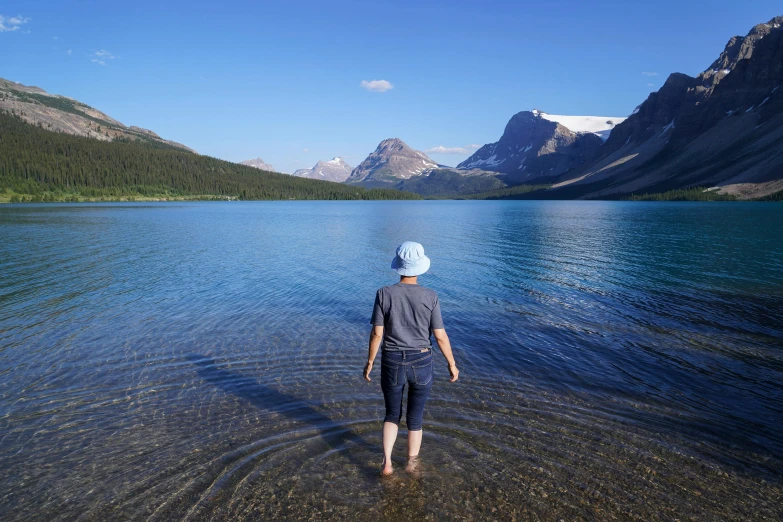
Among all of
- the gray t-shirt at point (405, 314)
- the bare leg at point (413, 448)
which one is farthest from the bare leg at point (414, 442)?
the gray t-shirt at point (405, 314)

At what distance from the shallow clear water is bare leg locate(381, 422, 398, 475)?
320 mm

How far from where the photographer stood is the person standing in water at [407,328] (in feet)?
24.5

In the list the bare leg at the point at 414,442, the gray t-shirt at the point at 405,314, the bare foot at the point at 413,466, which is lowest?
the bare foot at the point at 413,466

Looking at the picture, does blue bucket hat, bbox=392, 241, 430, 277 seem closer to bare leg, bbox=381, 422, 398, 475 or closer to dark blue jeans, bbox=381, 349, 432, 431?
dark blue jeans, bbox=381, 349, 432, 431

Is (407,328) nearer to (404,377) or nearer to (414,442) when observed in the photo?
(404,377)

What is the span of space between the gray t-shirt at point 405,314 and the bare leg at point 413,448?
6.18 feet

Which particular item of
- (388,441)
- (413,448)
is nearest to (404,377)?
(388,441)

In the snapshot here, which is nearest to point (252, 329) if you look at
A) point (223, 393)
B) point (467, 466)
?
point (223, 393)

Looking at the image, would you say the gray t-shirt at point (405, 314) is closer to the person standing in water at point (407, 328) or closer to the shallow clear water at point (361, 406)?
the person standing in water at point (407, 328)

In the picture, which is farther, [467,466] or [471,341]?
[471,341]

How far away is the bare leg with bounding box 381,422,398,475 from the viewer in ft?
26.4

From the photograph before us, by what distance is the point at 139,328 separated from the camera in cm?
1812

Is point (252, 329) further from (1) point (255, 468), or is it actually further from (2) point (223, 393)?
(1) point (255, 468)

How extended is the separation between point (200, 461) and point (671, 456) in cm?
932
